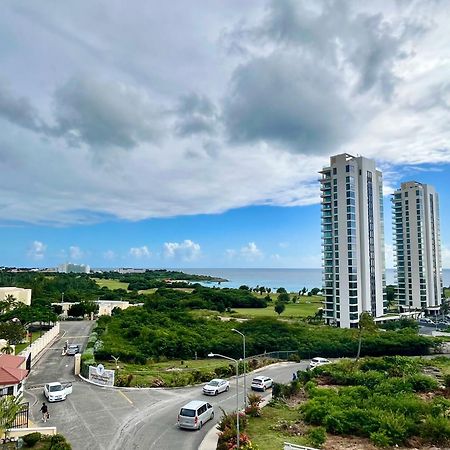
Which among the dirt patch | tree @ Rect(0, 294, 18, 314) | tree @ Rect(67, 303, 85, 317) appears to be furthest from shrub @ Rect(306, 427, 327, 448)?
tree @ Rect(67, 303, 85, 317)

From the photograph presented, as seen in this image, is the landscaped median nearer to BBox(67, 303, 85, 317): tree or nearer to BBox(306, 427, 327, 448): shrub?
BBox(306, 427, 327, 448): shrub

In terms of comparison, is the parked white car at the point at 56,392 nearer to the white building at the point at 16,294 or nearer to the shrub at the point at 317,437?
the shrub at the point at 317,437

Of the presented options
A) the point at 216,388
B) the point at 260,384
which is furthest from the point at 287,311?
the point at 216,388

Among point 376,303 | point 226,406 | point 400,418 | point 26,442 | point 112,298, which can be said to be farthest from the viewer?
point 112,298

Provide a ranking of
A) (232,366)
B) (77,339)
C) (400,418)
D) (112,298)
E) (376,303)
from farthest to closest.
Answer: (112,298) → (376,303) → (77,339) → (232,366) → (400,418)

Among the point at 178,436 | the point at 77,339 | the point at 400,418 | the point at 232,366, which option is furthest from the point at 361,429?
the point at 77,339

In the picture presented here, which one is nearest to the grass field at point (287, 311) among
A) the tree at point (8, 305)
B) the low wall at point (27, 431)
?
the tree at point (8, 305)

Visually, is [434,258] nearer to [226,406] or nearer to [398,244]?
[398,244]
